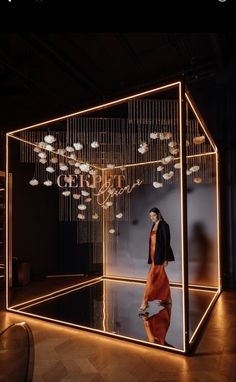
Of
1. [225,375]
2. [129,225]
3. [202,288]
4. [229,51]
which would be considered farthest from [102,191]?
[225,375]

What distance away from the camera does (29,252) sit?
6.86 meters

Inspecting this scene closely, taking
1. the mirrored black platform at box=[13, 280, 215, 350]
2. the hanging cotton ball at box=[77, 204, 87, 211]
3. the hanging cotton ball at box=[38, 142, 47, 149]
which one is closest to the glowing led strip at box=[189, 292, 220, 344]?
the mirrored black platform at box=[13, 280, 215, 350]

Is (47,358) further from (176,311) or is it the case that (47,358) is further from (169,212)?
(169,212)

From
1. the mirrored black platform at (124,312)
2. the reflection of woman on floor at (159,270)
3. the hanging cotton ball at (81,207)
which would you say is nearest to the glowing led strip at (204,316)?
the mirrored black platform at (124,312)

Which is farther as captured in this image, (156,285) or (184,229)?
Answer: (156,285)

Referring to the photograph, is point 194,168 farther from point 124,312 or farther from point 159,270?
point 124,312

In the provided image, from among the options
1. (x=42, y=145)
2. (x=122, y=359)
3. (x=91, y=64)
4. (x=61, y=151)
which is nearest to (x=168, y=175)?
(x=61, y=151)

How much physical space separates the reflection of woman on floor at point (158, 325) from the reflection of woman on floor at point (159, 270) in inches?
8.3

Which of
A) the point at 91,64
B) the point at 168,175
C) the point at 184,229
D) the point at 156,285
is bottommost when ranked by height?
the point at 156,285

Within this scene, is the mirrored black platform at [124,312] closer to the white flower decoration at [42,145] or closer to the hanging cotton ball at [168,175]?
the hanging cotton ball at [168,175]

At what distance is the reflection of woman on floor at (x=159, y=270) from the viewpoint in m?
4.28

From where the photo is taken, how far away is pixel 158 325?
12.1 ft

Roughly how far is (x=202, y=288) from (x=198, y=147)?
2.81 m

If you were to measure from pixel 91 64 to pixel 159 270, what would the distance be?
4.35m
